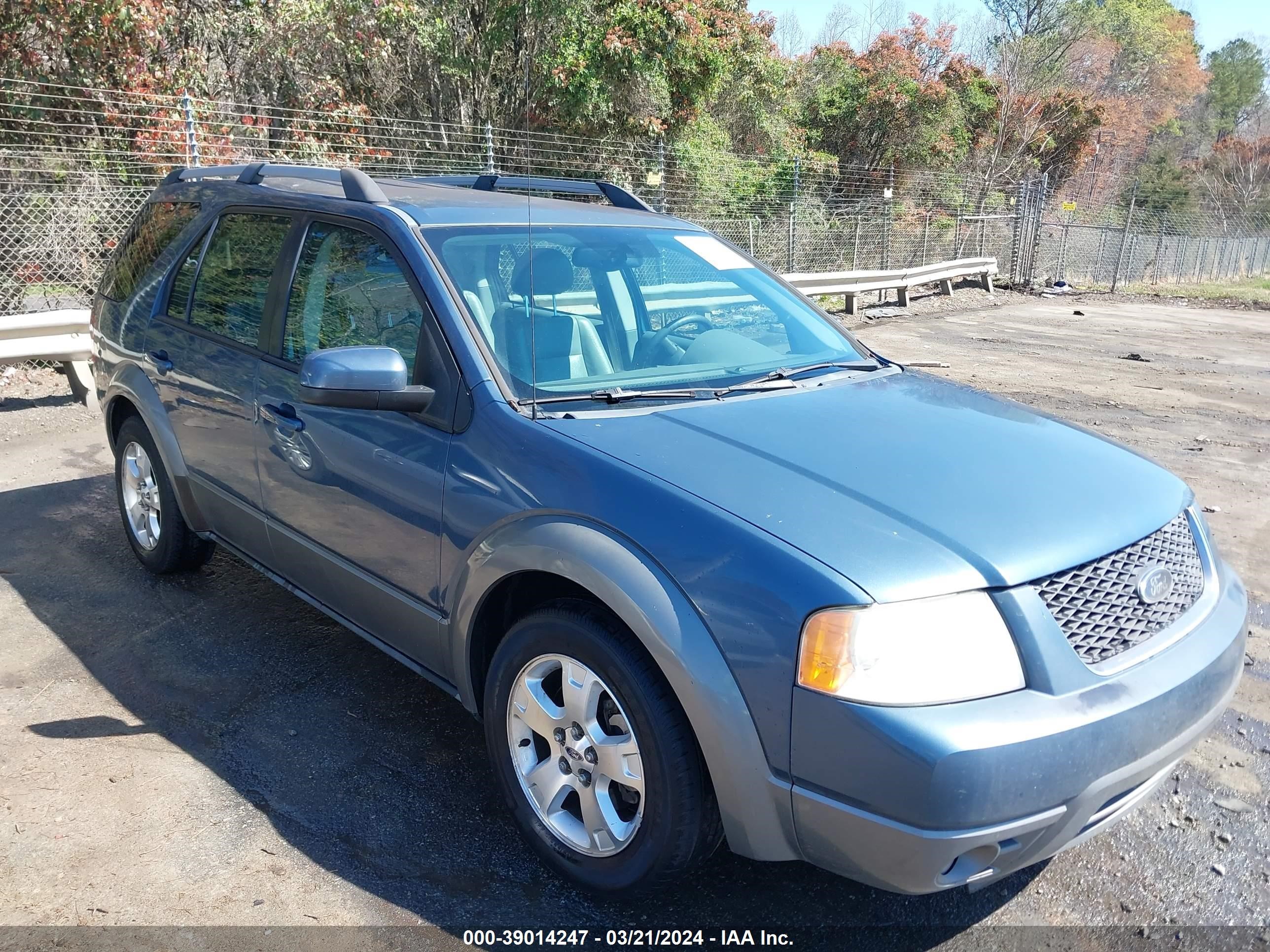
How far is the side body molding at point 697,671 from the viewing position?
2189 mm

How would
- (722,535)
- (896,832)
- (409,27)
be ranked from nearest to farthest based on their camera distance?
(896,832) < (722,535) < (409,27)

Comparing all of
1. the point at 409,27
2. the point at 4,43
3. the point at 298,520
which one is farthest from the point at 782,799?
the point at 409,27

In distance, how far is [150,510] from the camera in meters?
4.61

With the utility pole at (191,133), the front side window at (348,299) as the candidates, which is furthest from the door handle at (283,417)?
the utility pole at (191,133)

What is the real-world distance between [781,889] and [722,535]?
1.10m

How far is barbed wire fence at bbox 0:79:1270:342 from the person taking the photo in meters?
9.39

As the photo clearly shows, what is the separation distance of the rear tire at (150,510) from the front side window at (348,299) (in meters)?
1.24

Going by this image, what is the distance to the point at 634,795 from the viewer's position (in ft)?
8.40

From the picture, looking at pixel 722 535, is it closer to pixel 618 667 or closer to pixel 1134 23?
pixel 618 667

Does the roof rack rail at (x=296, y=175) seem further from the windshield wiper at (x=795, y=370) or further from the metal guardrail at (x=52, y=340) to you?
the metal guardrail at (x=52, y=340)

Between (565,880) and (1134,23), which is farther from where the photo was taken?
(1134,23)

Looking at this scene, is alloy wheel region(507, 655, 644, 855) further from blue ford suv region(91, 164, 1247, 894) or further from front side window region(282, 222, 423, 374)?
front side window region(282, 222, 423, 374)

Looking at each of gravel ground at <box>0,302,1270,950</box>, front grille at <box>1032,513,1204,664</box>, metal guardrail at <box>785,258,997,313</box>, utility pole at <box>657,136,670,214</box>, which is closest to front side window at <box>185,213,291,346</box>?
gravel ground at <box>0,302,1270,950</box>

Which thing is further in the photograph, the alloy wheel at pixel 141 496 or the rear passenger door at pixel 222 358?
the alloy wheel at pixel 141 496
